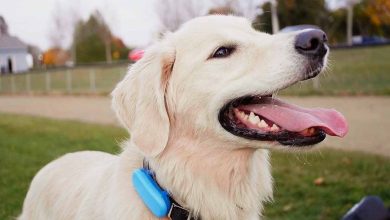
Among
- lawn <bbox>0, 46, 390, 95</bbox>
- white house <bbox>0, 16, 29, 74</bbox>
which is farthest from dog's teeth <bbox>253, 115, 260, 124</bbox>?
lawn <bbox>0, 46, 390, 95</bbox>

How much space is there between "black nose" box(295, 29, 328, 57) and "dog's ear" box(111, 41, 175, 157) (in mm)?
777

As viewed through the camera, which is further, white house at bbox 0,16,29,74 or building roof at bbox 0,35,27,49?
building roof at bbox 0,35,27,49

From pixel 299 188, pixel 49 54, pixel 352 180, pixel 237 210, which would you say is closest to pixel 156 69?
pixel 237 210

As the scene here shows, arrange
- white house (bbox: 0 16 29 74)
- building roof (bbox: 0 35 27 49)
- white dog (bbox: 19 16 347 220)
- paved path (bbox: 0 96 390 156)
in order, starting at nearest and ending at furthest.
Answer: white dog (bbox: 19 16 347 220) < white house (bbox: 0 16 29 74) < building roof (bbox: 0 35 27 49) < paved path (bbox: 0 96 390 156)

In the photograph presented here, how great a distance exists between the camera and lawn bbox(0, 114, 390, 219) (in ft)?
17.0

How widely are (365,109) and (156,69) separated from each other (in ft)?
32.9

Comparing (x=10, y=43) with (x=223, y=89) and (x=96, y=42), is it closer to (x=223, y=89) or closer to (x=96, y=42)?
(x=223, y=89)

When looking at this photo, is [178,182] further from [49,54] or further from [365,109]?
[365,109]

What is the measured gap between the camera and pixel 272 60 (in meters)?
2.71

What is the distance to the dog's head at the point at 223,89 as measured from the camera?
2691 millimetres

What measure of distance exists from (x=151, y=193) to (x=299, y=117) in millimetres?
938

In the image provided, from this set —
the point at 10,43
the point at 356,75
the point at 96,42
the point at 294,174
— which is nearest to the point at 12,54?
the point at 10,43

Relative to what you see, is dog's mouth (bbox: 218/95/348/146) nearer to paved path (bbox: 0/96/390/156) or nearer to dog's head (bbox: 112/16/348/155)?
dog's head (bbox: 112/16/348/155)

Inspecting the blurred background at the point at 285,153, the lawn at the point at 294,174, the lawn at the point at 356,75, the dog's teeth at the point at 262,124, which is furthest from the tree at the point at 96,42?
the dog's teeth at the point at 262,124
